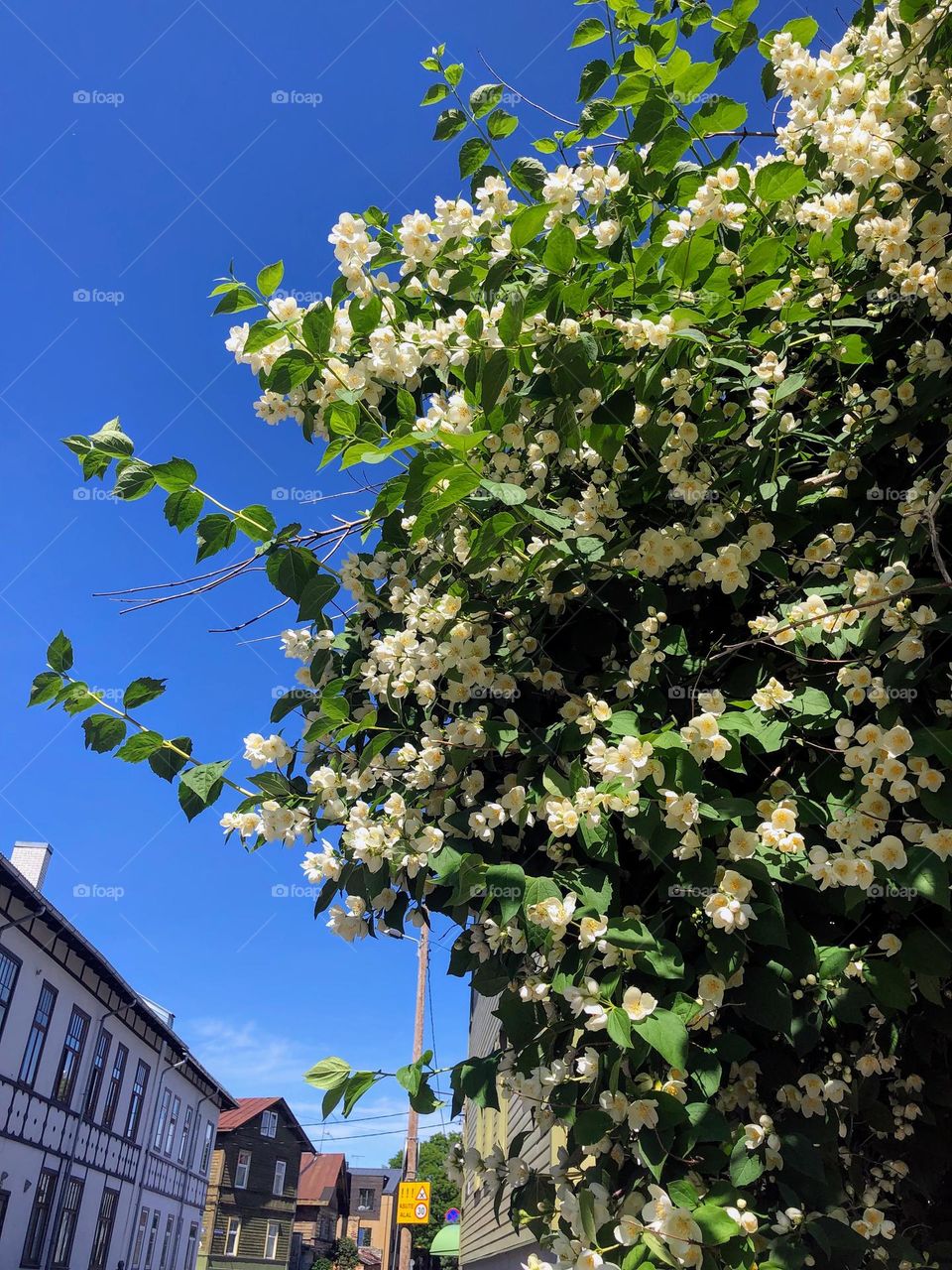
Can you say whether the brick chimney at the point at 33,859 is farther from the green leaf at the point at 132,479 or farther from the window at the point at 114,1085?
the green leaf at the point at 132,479

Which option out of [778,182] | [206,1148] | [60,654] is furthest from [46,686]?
[206,1148]

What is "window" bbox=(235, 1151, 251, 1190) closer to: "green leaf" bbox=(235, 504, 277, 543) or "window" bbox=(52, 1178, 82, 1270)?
"window" bbox=(52, 1178, 82, 1270)

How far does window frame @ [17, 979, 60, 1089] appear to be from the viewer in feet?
53.2

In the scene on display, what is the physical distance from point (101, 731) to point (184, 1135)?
32.1m

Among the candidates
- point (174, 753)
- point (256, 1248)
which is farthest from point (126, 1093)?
point (174, 753)

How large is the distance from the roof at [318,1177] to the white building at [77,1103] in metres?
16.6

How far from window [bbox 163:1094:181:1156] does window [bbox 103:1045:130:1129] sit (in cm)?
577

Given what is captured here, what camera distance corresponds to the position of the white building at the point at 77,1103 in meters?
15.6

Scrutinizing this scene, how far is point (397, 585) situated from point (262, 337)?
685 mm

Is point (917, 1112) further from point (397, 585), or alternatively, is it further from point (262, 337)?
point (262, 337)

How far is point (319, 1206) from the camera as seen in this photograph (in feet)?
140

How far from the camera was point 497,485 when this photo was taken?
1600 mm

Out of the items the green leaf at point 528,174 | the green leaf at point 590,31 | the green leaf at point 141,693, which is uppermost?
the green leaf at point 590,31

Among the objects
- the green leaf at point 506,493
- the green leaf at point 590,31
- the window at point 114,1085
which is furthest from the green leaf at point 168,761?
the window at point 114,1085
